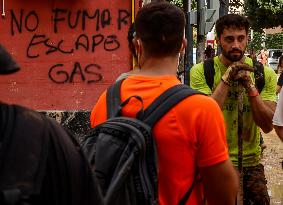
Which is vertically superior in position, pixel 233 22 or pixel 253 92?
pixel 233 22

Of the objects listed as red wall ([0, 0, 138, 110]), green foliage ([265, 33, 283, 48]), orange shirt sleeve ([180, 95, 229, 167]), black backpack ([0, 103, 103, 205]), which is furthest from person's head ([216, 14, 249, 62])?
green foliage ([265, 33, 283, 48])

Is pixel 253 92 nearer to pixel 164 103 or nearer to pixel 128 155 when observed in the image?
pixel 164 103

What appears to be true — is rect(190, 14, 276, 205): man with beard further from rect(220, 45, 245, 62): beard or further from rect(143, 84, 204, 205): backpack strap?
rect(143, 84, 204, 205): backpack strap

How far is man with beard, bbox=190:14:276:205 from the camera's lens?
3879 millimetres

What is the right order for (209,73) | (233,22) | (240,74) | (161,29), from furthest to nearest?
(233,22), (209,73), (240,74), (161,29)

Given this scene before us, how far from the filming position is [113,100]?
8.67 ft

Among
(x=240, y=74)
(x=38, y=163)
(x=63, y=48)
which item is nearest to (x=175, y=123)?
(x=38, y=163)

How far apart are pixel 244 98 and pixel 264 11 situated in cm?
3816

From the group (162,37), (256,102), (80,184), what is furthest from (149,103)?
(256,102)

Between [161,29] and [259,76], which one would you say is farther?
[259,76]

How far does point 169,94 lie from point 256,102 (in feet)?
4.95

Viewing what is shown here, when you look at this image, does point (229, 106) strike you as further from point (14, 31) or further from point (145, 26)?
point (14, 31)

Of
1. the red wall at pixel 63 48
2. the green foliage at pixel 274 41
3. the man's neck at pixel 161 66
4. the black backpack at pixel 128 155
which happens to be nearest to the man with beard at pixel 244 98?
the man's neck at pixel 161 66

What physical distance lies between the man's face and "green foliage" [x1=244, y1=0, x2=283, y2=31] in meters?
37.3
